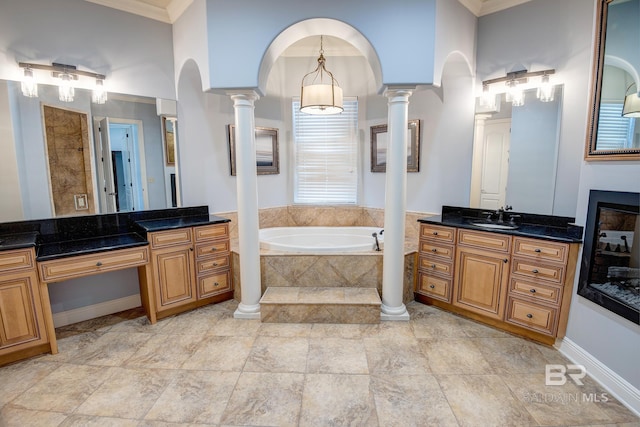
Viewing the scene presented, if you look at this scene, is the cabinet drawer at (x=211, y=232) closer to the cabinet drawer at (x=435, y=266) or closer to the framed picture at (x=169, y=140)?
the framed picture at (x=169, y=140)

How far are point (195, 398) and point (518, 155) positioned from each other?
3.45 meters

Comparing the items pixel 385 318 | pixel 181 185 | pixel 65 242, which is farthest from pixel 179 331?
pixel 385 318

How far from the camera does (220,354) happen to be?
2467mm

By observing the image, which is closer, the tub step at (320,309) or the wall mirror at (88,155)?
the wall mirror at (88,155)

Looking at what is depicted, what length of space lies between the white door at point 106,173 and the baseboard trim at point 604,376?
414 centimetres

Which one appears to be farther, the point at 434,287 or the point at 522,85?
the point at 434,287

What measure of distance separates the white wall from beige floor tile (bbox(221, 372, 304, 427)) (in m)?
2.07

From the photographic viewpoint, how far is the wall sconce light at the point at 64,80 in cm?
256

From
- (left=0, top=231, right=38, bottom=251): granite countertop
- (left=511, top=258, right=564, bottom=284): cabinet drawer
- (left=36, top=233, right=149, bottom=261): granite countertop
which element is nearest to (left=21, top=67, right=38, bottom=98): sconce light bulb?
(left=0, top=231, right=38, bottom=251): granite countertop

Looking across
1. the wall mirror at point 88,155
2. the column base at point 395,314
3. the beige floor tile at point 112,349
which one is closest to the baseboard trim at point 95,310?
the beige floor tile at point 112,349

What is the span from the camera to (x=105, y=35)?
9.63 ft

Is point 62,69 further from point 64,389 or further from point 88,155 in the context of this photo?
point 64,389

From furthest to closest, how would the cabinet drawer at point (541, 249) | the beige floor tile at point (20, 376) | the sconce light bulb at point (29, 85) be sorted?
the sconce light bulb at point (29, 85) → the cabinet drawer at point (541, 249) → the beige floor tile at point (20, 376)

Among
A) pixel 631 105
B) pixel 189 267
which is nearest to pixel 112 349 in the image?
pixel 189 267
